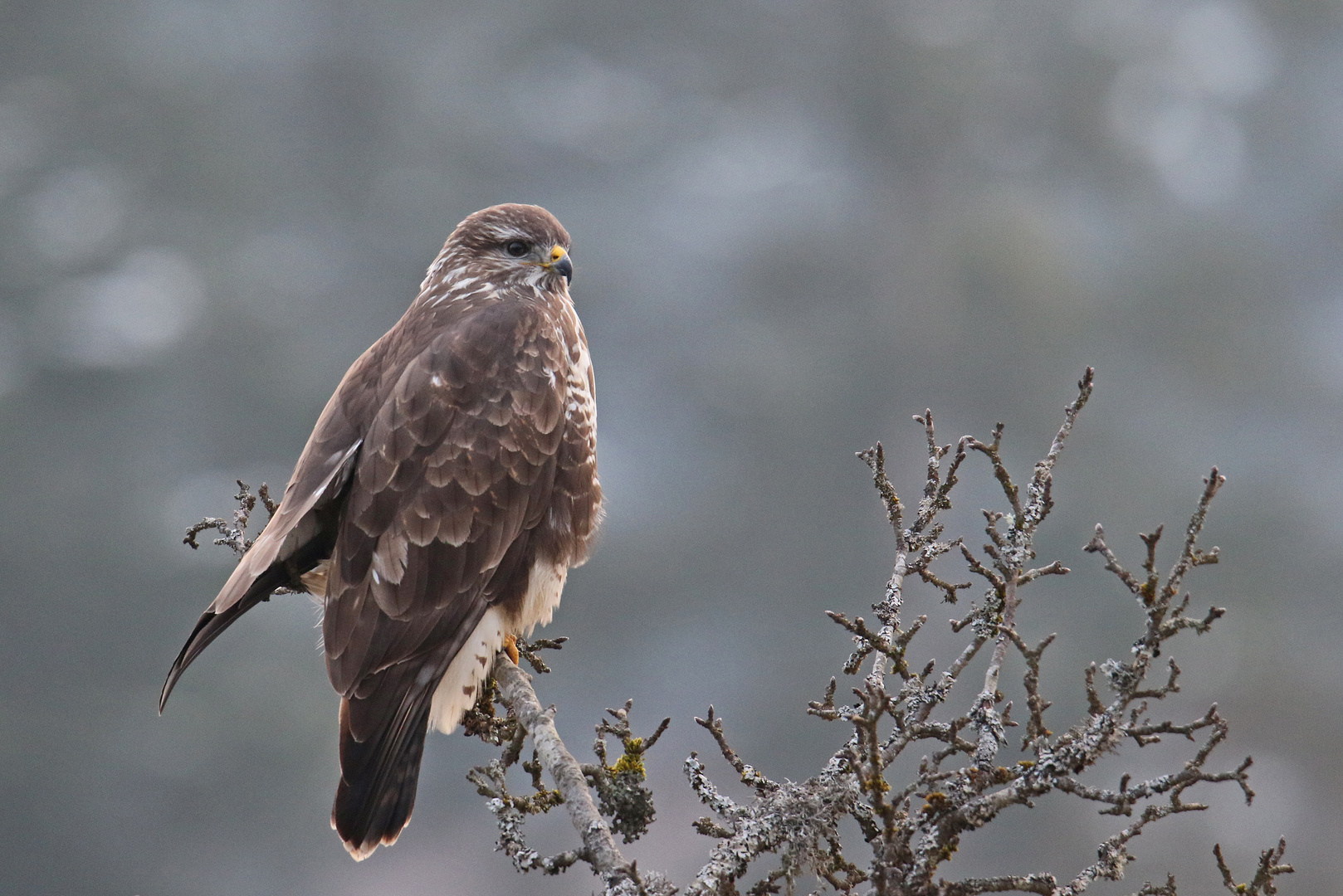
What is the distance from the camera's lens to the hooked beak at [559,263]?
4.66 meters

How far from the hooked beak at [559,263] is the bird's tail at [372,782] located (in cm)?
192

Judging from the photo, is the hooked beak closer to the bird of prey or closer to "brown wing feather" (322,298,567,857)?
the bird of prey

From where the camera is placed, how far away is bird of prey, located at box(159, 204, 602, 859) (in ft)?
11.4

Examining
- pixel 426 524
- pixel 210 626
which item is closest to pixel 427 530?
pixel 426 524

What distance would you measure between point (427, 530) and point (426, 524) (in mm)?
20

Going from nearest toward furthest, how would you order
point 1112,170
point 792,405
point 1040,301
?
point 792,405 < point 1040,301 < point 1112,170

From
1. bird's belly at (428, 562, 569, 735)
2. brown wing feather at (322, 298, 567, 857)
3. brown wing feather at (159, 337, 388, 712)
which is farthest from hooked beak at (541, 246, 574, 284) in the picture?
bird's belly at (428, 562, 569, 735)

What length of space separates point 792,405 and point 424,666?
99.5ft

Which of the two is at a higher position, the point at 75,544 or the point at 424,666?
the point at 75,544

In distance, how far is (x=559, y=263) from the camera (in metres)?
4.66

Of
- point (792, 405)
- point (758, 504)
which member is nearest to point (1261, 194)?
point (792, 405)

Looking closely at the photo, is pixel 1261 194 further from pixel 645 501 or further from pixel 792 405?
pixel 645 501

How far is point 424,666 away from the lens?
3600 millimetres

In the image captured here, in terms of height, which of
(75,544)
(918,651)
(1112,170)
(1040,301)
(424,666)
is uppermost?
(1112,170)
